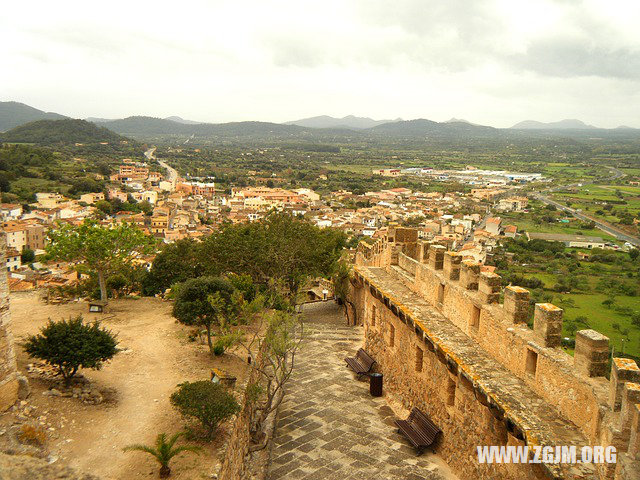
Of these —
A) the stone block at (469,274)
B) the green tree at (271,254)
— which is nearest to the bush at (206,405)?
the stone block at (469,274)

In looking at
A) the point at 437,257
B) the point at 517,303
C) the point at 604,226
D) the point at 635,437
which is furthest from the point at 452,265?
the point at 604,226

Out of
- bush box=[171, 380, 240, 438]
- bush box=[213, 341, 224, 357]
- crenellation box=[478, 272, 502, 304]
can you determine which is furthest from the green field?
bush box=[171, 380, 240, 438]

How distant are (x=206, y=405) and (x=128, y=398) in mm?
2798

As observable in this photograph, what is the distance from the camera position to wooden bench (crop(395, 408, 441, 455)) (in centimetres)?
968

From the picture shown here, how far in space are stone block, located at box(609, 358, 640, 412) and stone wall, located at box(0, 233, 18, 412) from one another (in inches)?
405

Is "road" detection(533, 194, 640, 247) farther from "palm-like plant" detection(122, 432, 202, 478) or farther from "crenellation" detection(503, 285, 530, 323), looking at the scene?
"palm-like plant" detection(122, 432, 202, 478)

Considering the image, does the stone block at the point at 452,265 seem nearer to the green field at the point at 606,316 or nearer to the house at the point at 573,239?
the green field at the point at 606,316

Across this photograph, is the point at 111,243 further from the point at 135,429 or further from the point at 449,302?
the point at 449,302

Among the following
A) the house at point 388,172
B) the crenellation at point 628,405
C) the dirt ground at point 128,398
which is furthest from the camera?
the house at point 388,172

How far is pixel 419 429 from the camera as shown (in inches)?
398

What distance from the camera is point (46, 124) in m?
192

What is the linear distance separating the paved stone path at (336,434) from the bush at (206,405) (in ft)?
5.52

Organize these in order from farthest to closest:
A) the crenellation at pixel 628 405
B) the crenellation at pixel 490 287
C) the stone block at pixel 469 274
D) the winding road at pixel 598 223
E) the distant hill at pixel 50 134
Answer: the distant hill at pixel 50 134, the winding road at pixel 598 223, the stone block at pixel 469 274, the crenellation at pixel 490 287, the crenellation at pixel 628 405

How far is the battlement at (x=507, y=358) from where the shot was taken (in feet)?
18.5
